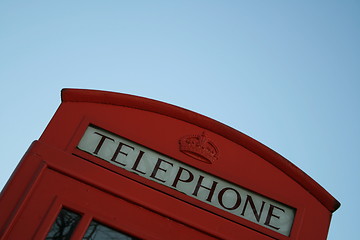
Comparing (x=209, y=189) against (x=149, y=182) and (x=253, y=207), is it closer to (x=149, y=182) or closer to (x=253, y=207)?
(x=253, y=207)

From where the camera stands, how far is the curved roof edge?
394cm

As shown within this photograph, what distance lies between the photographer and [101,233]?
10.7ft

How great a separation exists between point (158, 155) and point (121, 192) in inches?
20.5

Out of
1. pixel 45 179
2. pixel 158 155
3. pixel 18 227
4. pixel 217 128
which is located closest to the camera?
pixel 18 227

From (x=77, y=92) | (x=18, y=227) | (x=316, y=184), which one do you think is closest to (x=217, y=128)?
(x=316, y=184)

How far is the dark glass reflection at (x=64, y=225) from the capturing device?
3.17 metres

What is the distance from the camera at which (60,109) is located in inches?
154

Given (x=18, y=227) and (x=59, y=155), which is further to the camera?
(x=59, y=155)

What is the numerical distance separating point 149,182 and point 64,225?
2.39 ft

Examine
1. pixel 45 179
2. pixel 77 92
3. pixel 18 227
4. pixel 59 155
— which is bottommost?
pixel 18 227

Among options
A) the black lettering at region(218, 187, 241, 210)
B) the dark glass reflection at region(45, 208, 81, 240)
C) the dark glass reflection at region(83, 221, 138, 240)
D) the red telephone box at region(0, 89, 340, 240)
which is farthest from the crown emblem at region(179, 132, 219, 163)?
the dark glass reflection at region(45, 208, 81, 240)

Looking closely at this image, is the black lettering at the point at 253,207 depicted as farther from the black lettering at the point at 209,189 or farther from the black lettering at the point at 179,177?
the black lettering at the point at 179,177

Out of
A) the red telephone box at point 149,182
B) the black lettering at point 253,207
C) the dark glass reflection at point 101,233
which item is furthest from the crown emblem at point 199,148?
the dark glass reflection at point 101,233

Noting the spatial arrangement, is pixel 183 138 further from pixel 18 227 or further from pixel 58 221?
pixel 18 227
